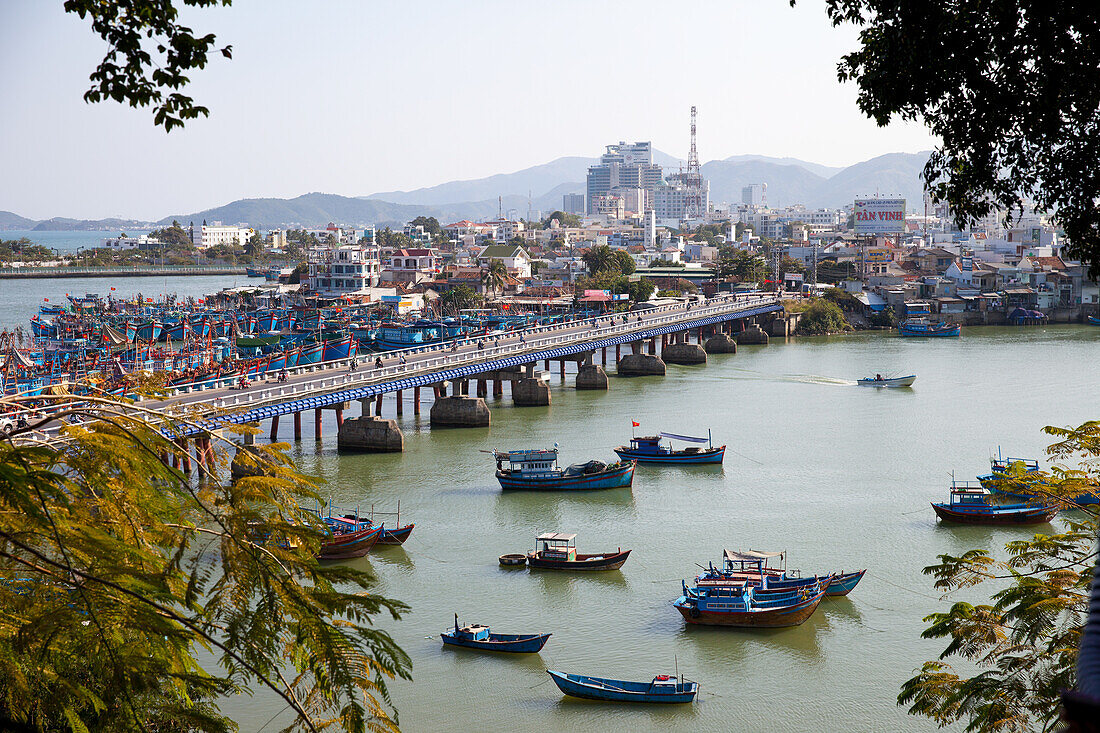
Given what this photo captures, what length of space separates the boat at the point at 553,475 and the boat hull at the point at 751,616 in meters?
7.78

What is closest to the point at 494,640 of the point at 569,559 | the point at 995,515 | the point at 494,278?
the point at 569,559

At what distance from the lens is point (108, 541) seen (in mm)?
5062

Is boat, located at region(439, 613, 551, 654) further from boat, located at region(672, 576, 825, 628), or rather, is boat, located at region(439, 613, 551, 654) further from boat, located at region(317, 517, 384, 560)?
boat, located at region(317, 517, 384, 560)

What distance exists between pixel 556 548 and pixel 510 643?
373 centimetres

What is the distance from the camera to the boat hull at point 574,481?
22.3 m

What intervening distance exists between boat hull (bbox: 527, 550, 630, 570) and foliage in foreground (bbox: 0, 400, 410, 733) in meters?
11.4

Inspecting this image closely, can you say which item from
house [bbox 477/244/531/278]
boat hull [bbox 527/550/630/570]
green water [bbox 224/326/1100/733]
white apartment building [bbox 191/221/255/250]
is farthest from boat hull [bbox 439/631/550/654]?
white apartment building [bbox 191/221/255/250]

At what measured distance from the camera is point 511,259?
252 ft

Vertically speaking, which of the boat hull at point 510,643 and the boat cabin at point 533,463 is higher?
the boat cabin at point 533,463

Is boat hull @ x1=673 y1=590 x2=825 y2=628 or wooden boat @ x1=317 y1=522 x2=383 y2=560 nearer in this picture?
boat hull @ x1=673 y1=590 x2=825 y2=628

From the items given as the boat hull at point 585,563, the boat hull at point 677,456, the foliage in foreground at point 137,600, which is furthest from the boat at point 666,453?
the foliage in foreground at point 137,600

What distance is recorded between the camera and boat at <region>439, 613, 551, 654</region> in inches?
531

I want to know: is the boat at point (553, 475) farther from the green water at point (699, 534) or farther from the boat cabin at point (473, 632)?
the boat cabin at point (473, 632)

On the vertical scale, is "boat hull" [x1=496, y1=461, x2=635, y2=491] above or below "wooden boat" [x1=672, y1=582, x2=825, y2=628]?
above
